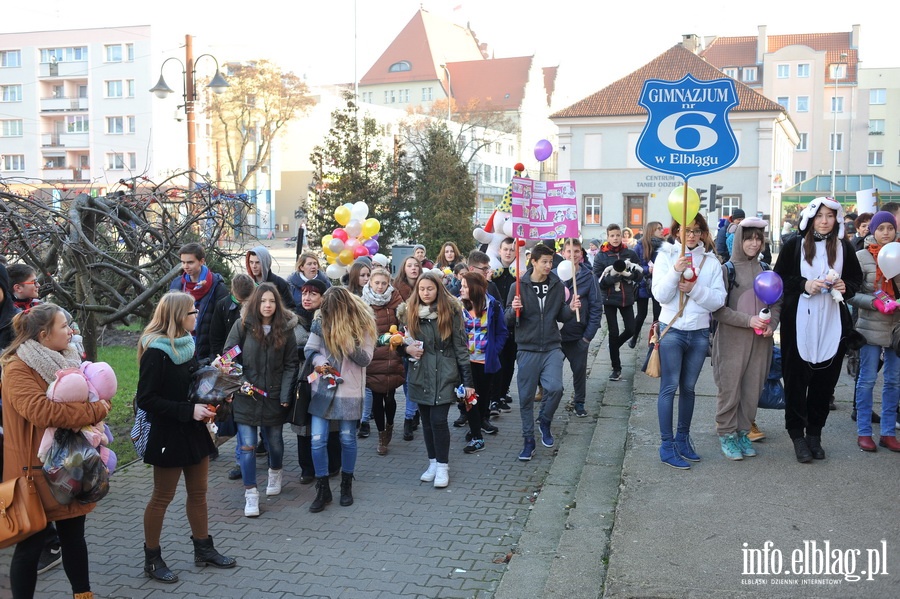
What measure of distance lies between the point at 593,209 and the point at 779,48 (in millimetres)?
40493

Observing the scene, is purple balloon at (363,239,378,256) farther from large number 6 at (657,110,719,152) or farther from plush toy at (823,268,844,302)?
plush toy at (823,268,844,302)

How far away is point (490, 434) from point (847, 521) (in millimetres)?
3807

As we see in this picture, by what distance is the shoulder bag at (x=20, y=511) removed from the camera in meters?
4.02

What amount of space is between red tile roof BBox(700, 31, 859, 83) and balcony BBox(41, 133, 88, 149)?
59.7 meters

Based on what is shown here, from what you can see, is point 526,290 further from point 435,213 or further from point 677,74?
point 677,74

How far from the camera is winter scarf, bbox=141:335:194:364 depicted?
4.85 metres

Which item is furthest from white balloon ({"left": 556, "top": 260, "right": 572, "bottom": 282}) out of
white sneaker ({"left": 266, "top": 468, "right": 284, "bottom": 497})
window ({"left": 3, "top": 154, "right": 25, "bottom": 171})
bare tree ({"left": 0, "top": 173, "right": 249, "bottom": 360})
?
window ({"left": 3, "top": 154, "right": 25, "bottom": 171})

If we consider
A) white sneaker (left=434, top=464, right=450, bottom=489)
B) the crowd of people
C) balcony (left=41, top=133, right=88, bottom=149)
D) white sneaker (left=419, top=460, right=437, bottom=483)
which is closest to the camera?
the crowd of people

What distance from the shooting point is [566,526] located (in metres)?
5.54

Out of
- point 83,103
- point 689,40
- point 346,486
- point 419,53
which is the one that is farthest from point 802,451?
point 419,53

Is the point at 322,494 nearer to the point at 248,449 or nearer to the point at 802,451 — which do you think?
the point at 248,449

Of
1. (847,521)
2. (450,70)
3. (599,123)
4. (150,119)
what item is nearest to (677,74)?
(599,123)

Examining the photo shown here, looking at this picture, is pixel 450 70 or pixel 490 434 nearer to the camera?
pixel 490 434

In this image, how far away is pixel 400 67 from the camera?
110188 mm
